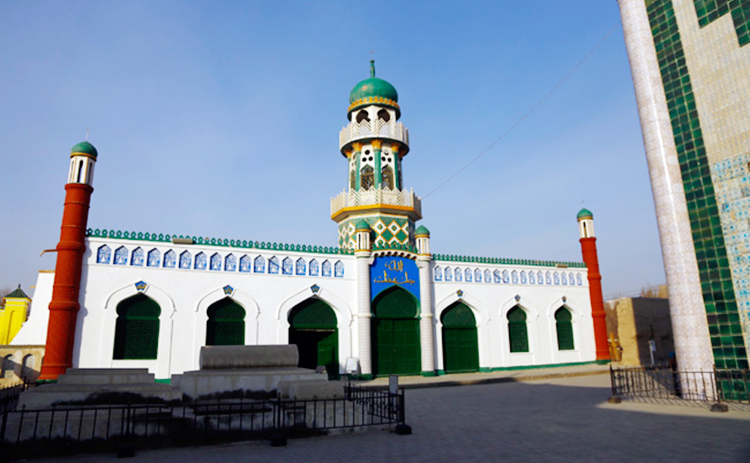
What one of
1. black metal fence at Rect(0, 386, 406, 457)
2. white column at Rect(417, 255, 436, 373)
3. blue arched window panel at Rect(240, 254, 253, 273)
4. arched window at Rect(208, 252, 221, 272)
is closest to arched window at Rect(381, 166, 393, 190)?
white column at Rect(417, 255, 436, 373)

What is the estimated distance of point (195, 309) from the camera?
16.8 m

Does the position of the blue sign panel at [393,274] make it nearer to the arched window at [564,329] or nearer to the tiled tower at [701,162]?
the arched window at [564,329]

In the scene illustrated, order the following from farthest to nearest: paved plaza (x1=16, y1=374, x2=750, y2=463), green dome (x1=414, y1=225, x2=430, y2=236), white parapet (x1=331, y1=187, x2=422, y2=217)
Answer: white parapet (x1=331, y1=187, x2=422, y2=217) → green dome (x1=414, y1=225, x2=430, y2=236) → paved plaza (x1=16, y1=374, x2=750, y2=463)

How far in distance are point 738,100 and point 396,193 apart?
13.7 meters

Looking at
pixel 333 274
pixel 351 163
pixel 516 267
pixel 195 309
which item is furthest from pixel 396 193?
pixel 195 309

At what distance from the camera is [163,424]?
7.02 metres

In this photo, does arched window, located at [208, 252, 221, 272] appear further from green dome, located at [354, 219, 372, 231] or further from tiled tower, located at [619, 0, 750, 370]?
tiled tower, located at [619, 0, 750, 370]

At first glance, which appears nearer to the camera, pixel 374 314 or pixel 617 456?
pixel 617 456

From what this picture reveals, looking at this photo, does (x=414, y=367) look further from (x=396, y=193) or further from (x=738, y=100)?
(x=738, y=100)

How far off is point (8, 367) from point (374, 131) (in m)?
17.6

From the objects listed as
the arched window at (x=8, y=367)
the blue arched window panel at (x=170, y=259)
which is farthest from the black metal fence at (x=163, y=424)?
the arched window at (x=8, y=367)

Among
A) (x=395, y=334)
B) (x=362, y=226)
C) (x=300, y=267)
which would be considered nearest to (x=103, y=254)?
(x=300, y=267)

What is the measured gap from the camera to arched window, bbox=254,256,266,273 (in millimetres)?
18172

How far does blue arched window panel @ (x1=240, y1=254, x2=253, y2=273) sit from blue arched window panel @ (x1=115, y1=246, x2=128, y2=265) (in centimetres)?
395
